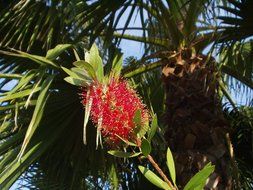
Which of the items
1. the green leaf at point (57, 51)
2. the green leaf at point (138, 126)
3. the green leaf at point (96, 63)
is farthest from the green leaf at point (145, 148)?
→ the green leaf at point (57, 51)

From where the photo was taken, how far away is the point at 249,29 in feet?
10.7

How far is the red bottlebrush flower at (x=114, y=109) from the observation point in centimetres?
111

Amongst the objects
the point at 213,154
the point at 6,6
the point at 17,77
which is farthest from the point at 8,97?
the point at 6,6

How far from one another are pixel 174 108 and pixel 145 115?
1961 mm

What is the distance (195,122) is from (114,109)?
6.39ft

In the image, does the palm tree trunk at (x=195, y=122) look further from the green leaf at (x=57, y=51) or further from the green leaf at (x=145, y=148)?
the green leaf at (x=145, y=148)

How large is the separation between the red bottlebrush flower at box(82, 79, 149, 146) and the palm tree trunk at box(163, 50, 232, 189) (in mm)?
1748

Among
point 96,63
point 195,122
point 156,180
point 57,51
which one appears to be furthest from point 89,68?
point 195,122

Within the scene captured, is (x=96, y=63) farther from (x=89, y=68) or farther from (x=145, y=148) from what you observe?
(x=145, y=148)

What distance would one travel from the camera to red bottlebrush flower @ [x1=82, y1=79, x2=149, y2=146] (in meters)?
1.11

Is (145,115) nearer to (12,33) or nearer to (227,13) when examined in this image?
(227,13)

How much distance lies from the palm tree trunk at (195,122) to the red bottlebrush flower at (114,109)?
1748mm

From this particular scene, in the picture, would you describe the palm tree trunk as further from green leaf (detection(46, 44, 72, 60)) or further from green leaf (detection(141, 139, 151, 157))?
green leaf (detection(141, 139, 151, 157))

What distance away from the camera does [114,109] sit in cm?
114
